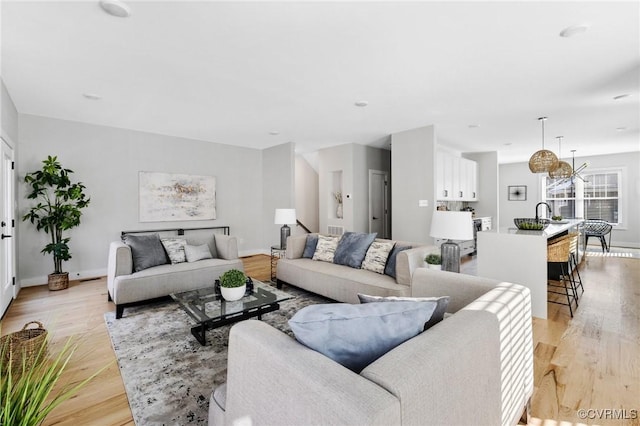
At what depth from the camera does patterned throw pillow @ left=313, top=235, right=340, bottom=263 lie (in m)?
3.83

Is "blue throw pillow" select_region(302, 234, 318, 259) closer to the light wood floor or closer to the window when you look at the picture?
the light wood floor

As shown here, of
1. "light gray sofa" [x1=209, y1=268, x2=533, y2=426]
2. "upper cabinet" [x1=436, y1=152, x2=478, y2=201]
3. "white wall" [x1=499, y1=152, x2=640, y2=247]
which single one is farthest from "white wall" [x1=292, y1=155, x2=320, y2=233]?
"light gray sofa" [x1=209, y1=268, x2=533, y2=426]

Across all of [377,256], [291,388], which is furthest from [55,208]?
[291,388]

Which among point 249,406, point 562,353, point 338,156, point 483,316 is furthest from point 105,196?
point 562,353

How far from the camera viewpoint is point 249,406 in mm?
1023

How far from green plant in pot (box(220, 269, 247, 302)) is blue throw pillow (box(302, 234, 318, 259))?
60.8 inches

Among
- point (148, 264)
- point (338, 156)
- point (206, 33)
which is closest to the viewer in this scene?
point (206, 33)

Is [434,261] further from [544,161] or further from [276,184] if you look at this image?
[276,184]

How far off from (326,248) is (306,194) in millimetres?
4342

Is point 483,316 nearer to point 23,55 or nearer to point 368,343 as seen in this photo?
point 368,343

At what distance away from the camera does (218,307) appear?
2545mm

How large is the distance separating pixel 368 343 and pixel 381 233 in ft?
20.1

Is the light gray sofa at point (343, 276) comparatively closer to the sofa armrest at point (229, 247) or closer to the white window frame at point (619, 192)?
the sofa armrest at point (229, 247)

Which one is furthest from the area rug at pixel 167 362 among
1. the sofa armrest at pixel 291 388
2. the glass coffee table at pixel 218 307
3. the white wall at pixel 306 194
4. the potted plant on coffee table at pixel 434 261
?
the white wall at pixel 306 194
